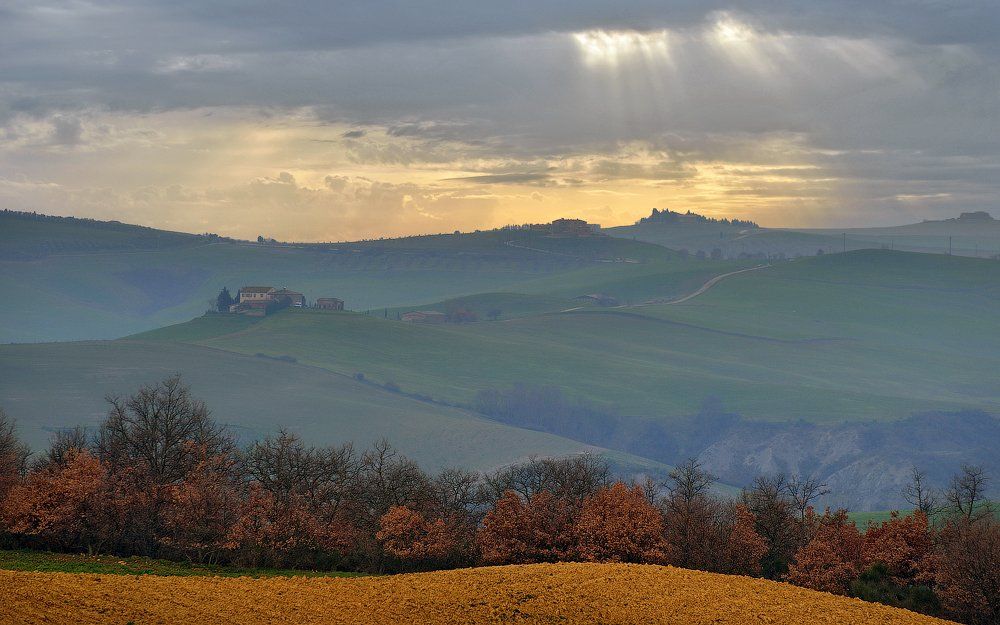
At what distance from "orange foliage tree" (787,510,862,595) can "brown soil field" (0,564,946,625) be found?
1578 cm

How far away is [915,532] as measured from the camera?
8100cm

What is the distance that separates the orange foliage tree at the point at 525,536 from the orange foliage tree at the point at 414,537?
9.56 feet

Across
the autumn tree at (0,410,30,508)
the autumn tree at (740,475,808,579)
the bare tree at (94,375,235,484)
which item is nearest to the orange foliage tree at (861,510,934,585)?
the autumn tree at (740,475,808,579)

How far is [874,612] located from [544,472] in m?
66.2

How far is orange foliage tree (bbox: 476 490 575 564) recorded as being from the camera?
85125 millimetres

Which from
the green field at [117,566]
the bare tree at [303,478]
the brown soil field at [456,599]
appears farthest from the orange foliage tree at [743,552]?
the bare tree at [303,478]

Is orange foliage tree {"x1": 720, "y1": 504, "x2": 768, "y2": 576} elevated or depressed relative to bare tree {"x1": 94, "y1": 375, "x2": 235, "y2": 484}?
depressed

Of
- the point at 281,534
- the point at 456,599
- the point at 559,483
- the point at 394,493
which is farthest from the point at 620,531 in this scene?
the point at 559,483

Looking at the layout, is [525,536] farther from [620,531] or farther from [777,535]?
[777,535]

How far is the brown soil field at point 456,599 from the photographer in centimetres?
5203

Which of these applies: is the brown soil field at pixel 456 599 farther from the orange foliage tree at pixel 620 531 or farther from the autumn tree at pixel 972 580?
the orange foliage tree at pixel 620 531

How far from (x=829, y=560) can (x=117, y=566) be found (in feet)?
165

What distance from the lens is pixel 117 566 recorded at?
6819 centimetres

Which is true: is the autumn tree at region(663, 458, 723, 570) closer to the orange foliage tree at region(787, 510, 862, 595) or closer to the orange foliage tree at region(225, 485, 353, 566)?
the orange foliage tree at region(787, 510, 862, 595)
